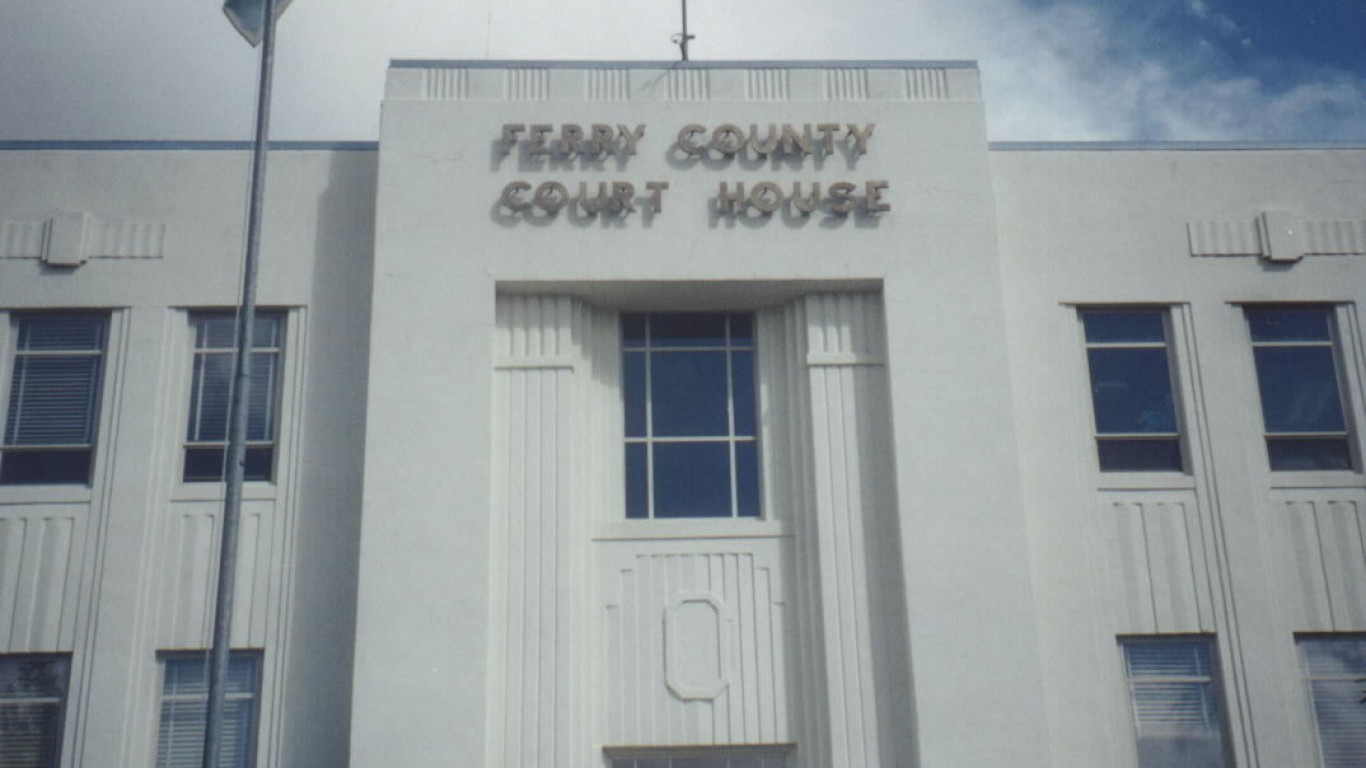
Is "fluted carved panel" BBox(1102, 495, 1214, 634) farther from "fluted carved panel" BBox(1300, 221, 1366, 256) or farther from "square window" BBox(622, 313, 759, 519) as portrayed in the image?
"square window" BBox(622, 313, 759, 519)

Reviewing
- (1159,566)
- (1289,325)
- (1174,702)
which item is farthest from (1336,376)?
(1174,702)

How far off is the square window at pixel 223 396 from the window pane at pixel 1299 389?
38.1ft

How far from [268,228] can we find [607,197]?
4.02 metres

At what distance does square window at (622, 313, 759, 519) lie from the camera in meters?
14.2

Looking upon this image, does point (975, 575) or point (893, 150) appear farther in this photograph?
point (893, 150)

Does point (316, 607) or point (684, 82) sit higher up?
point (684, 82)

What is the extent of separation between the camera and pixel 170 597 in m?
13.3

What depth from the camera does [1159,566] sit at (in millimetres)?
13766

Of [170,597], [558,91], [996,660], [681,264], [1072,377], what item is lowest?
[996,660]

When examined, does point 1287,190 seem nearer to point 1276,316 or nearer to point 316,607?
point 1276,316

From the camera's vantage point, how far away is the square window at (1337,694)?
13383mm

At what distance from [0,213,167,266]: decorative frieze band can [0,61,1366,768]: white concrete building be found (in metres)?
0.05

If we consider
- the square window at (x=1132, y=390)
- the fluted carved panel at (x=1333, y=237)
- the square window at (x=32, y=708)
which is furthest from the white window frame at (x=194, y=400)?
the fluted carved panel at (x=1333, y=237)

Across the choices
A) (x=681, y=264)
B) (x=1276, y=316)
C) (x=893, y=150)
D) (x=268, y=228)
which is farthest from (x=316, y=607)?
(x=1276, y=316)
